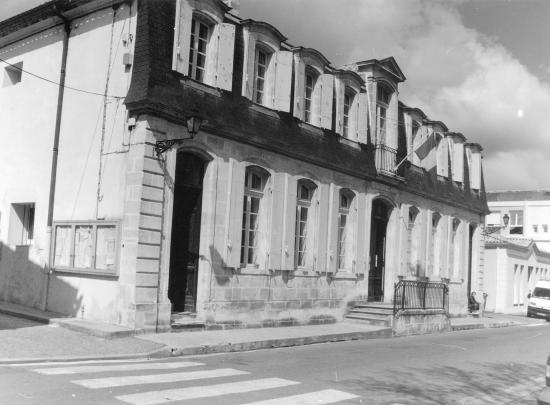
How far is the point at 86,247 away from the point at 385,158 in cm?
1104

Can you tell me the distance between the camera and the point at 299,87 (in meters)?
17.0

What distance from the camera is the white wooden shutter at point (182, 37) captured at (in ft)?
44.1

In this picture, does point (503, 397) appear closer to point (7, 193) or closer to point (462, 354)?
point (462, 354)

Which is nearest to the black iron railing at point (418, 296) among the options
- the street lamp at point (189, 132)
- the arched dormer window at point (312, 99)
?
the arched dormer window at point (312, 99)

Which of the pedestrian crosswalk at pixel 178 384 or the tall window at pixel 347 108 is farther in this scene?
the tall window at pixel 347 108

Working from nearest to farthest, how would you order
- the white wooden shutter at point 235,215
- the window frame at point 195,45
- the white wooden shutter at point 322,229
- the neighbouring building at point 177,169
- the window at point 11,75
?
1. the neighbouring building at point 177,169
2. the window frame at point 195,45
3. the white wooden shutter at point 235,215
4. the window at point 11,75
5. the white wooden shutter at point 322,229

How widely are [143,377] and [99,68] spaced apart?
8160mm

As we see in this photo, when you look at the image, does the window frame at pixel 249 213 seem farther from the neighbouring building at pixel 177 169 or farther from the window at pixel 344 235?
the window at pixel 344 235

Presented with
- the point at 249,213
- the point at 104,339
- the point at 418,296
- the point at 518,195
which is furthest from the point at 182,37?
the point at 518,195

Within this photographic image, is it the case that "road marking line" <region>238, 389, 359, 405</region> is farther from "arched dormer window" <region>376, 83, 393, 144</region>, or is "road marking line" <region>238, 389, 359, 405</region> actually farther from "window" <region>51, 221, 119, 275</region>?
"arched dormer window" <region>376, 83, 393, 144</region>

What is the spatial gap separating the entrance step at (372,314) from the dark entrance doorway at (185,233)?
6213 mm

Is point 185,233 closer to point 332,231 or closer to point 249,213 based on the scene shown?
point 249,213

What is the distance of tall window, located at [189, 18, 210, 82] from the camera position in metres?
14.2

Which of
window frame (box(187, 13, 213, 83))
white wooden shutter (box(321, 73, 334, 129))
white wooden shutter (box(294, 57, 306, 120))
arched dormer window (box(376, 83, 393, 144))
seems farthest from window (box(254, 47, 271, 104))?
arched dormer window (box(376, 83, 393, 144))
